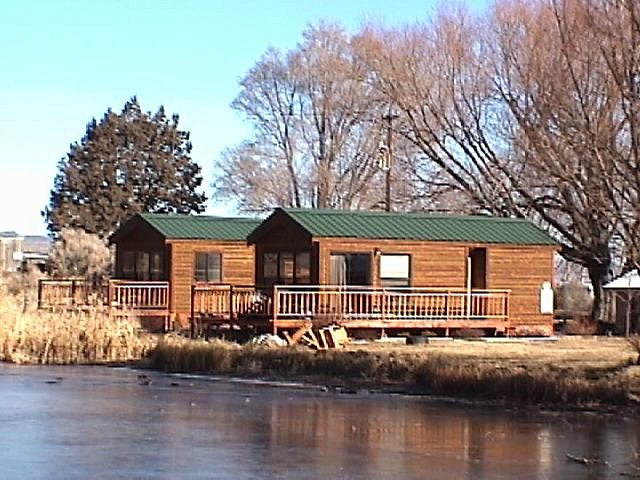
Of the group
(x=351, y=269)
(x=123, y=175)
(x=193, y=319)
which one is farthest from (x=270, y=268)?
(x=123, y=175)

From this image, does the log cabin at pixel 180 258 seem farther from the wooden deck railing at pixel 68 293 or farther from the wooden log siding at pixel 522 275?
the wooden log siding at pixel 522 275

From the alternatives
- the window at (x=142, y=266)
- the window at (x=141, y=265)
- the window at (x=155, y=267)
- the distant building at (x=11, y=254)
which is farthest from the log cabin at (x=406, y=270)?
the distant building at (x=11, y=254)

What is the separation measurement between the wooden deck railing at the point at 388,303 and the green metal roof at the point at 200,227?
9.00 metres

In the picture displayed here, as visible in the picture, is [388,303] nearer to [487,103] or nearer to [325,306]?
[325,306]

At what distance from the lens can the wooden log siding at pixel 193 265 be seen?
1720 inches

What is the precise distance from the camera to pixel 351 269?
127 ft

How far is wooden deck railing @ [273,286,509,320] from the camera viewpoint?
3612 centimetres

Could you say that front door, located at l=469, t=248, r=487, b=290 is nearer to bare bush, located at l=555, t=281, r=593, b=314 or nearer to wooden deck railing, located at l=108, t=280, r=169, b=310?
wooden deck railing, located at l=108, t=280, r=169, b=310

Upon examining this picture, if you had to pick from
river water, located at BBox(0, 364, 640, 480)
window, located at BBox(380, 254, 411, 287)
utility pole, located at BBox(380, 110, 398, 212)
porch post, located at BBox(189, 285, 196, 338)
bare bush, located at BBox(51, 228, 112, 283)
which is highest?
utility pole, located at BBox(380, 110, 398, 212)

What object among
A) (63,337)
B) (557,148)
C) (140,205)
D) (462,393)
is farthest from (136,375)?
(140,205)

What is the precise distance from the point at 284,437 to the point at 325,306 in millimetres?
18858

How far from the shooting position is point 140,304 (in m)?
42.3

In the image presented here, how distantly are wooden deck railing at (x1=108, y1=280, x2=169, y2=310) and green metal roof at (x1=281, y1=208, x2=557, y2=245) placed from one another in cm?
580

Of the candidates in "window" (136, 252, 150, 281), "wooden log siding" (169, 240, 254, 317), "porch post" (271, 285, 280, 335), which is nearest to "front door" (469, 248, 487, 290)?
"wooden log siding" (169, 240, 254, 317)
